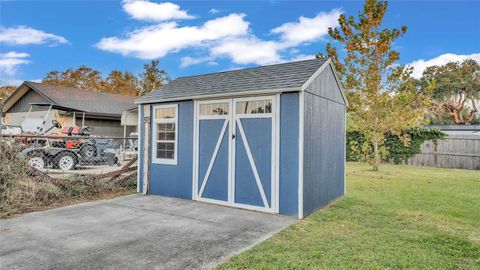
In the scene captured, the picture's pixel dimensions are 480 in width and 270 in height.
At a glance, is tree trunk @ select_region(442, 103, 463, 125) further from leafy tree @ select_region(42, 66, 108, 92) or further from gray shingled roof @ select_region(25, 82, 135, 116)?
leafy tree @ select_region(42, 66, 108, 92)

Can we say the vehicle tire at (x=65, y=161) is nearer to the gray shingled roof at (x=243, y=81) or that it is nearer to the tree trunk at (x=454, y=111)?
the gray shingled roof at (x=243, y=81)

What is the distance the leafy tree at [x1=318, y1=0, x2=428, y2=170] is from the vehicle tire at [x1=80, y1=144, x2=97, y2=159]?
32.6ft

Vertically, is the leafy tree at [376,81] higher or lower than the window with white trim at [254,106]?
higher

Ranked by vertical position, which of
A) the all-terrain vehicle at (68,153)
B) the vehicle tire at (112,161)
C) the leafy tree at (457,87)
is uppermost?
the leafy tree at (457,87)

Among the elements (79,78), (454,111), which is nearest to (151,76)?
(79,78)

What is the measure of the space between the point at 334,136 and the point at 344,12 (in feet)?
26.4

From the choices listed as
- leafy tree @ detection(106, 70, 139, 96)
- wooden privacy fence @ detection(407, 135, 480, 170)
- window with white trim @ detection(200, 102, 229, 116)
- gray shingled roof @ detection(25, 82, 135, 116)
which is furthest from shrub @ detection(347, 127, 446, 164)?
leafy tree @ detection(106, 70, 139, 96)

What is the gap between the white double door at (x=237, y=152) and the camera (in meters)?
5.27

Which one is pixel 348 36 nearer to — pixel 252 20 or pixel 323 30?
pixel 323 30

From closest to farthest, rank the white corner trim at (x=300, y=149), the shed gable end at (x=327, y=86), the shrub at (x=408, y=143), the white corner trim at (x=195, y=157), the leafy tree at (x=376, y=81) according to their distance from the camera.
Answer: the white corner trim at (x=300, y=149), the shed gable end at (x=327, y=86), the white corner trim at (x=195, y=157), the leafy tree at (x=376, y=81), the shrub at (x=408, y=143)

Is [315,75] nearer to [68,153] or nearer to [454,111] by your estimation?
[68,153]

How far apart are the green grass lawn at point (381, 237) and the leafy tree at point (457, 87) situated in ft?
80.3

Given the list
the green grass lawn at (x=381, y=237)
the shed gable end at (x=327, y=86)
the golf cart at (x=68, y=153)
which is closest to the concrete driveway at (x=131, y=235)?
the green grass lawn at (x=381, y=237)

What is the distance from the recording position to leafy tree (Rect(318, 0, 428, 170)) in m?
11.4
